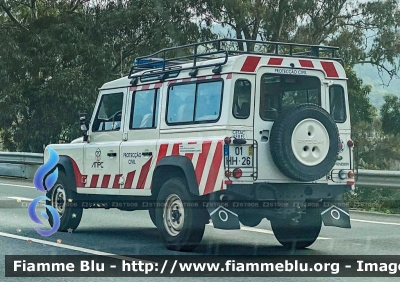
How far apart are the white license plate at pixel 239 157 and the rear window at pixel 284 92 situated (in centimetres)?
52

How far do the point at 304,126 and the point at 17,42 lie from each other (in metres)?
23.1

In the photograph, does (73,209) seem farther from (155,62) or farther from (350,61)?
(350,61)

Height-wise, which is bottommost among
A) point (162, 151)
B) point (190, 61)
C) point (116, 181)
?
point (116, 181)

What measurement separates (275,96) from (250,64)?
0.57 metres

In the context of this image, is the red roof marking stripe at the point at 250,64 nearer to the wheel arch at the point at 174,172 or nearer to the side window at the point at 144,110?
the wheel arch at the point at 174,172

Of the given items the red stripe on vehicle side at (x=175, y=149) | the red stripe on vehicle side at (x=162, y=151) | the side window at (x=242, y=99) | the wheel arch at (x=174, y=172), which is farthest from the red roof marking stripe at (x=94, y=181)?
the side window at (x=242, y=99)

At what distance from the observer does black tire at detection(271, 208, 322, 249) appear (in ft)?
33.7

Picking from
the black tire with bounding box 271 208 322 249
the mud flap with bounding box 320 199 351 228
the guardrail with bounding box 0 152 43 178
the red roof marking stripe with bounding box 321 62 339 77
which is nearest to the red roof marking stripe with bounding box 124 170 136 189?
the black tire with bounding box 271 208 322 249

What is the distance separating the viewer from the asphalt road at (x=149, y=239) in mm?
9812

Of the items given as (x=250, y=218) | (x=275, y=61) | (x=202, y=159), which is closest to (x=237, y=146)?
(x=202, y=159)

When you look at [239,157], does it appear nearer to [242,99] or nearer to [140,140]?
[242,99]

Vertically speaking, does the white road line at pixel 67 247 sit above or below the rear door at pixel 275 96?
below

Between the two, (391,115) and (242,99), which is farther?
(391,115)

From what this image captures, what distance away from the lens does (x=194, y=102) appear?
10031mm
